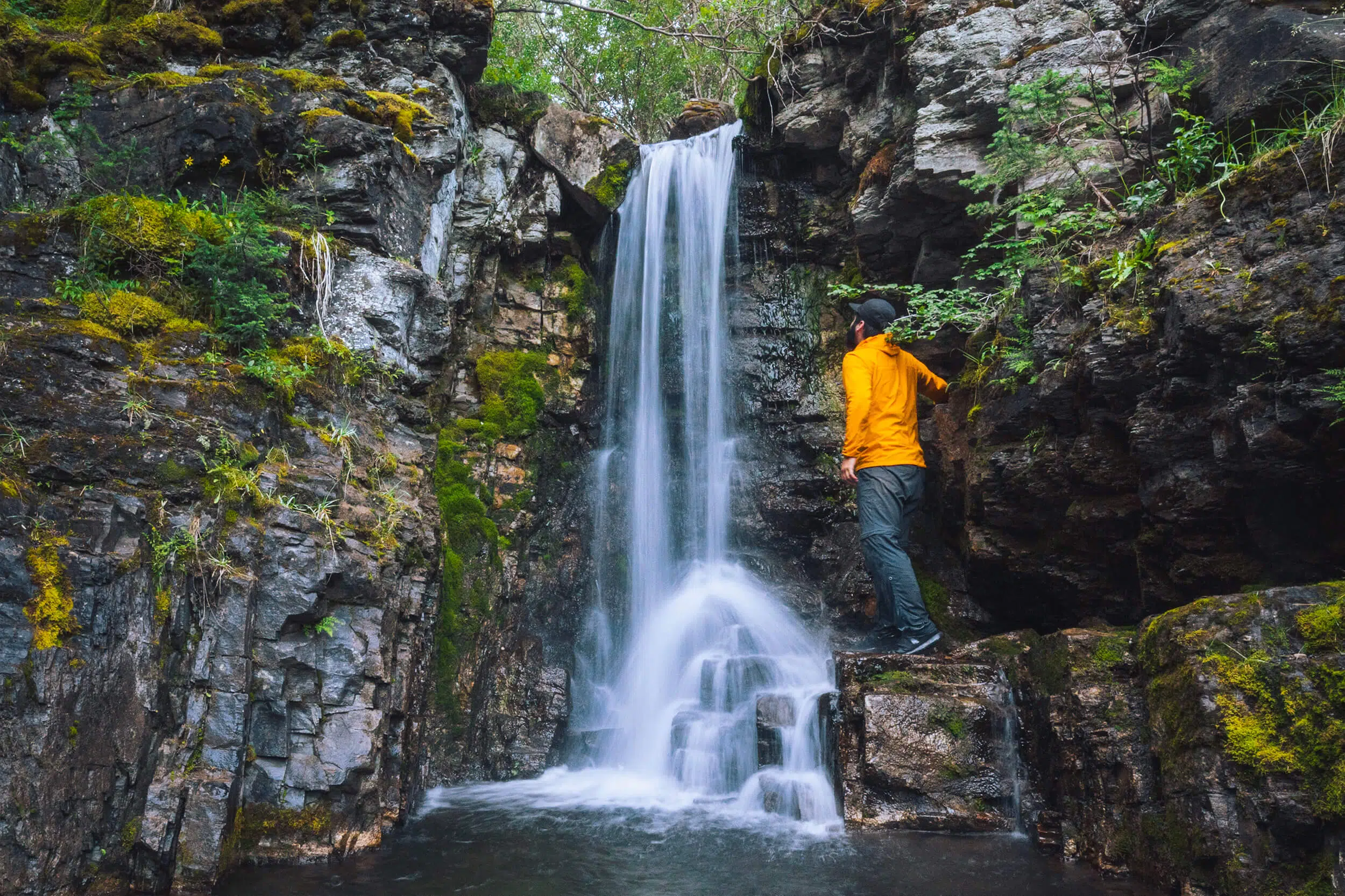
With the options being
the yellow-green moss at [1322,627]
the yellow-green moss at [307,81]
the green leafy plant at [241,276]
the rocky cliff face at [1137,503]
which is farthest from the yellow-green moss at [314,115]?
the yellow-green moss at [1322,627]

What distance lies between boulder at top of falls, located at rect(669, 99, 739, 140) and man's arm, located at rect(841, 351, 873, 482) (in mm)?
7315

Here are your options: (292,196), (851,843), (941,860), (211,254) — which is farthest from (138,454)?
(941,860)

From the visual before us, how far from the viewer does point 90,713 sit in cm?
394

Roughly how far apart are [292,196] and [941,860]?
712 centimetres

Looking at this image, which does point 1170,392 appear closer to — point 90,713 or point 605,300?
point 90,713

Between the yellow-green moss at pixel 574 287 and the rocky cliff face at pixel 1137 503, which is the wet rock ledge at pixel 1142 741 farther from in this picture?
the yellow-green moss at pixel 574 287

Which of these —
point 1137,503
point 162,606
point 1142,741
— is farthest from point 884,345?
point 162,606

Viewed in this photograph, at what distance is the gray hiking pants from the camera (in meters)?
6.07

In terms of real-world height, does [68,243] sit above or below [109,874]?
above

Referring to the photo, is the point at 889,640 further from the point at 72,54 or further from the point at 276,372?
the point at 72,54

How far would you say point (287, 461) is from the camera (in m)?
5.38

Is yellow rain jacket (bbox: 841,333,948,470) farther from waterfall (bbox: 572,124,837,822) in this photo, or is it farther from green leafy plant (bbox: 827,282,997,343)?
waterfall (bbox: 572,124,837,822)

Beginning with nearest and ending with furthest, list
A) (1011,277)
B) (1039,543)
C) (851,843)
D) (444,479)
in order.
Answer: (851,843) → (1039,543) → (1011,277) → (444,479)

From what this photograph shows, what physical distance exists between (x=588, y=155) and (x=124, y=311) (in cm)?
656
